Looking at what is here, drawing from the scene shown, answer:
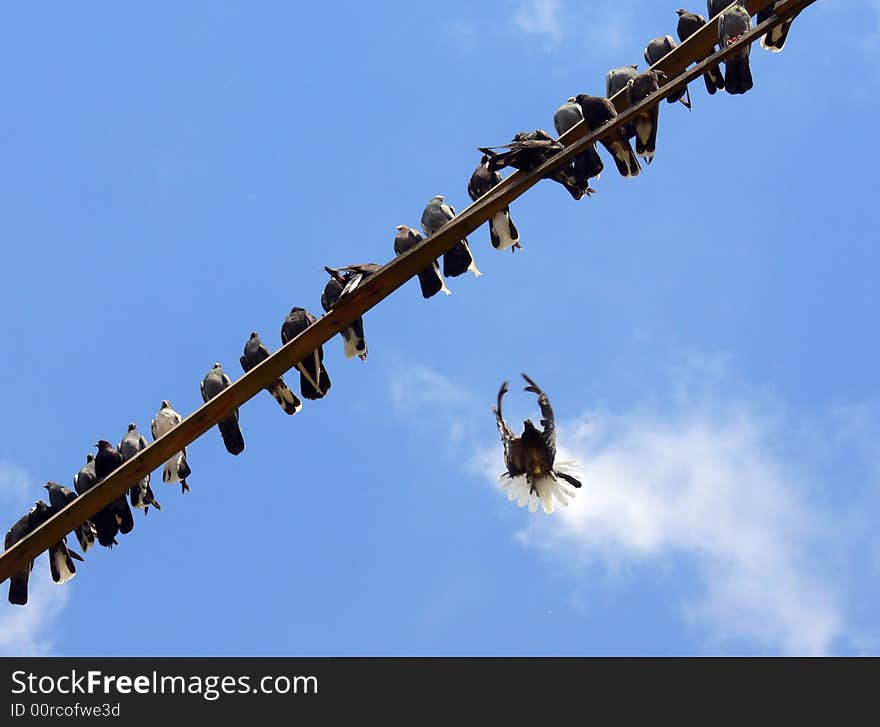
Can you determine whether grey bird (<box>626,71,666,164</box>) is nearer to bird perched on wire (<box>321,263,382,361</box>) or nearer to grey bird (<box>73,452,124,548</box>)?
bird perched on wire (<box>321,263,382,361</box>)

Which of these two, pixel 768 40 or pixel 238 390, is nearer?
pixel 238 390

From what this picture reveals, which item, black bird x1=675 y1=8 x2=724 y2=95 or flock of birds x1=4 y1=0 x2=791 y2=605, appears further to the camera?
black bird x1=675 y1=8 x2=724 y2=95

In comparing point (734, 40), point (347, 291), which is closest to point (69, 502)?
point (347, 291)

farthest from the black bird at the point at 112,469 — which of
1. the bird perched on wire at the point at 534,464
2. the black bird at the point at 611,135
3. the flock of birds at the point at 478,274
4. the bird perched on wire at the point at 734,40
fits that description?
the bird perched on wire at the point at 734,40

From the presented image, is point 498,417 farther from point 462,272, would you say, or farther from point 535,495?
point 462,272

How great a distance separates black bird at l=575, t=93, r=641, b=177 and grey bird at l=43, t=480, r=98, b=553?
19.7 feet

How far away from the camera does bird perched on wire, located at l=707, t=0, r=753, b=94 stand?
1308 centimetres

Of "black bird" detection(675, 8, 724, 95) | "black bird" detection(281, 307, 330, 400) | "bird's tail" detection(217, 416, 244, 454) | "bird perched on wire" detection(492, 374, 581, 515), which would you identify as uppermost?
"black bird" detection(675, 8, 724, 95)

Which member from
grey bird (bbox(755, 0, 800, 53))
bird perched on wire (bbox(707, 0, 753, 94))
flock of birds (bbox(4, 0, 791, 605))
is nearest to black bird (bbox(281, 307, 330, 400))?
flock of birds (bbox(4, 0, 791, 605))

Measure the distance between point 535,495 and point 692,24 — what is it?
20.3 feet

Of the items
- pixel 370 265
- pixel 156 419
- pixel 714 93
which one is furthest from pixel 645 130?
pixel 156 419

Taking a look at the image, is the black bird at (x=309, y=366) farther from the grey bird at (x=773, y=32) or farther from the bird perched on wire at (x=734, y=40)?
the grey bird at (x=773, y=32)

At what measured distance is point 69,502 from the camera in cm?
1357

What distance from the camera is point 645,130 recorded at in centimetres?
1383
